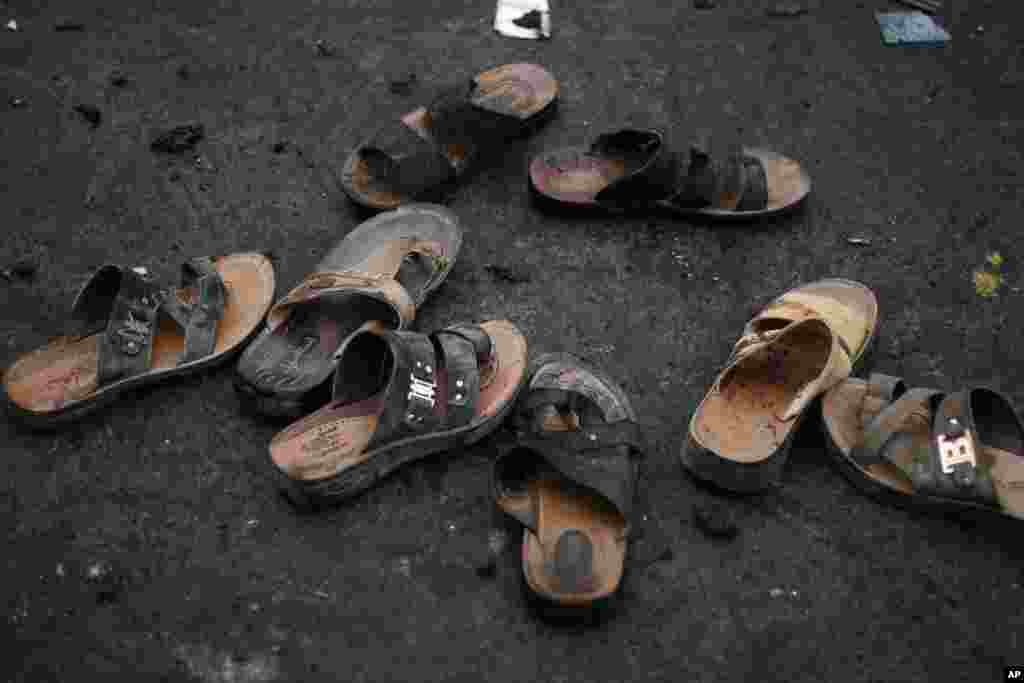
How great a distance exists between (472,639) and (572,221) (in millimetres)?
1741

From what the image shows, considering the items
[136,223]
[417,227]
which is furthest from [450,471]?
[136,223]

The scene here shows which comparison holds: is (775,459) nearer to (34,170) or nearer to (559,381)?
(559,381)

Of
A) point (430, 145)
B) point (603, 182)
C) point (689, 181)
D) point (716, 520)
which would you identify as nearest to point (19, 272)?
point (430, 145)

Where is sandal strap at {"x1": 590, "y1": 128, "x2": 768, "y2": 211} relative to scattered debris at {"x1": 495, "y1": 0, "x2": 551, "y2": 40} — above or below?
below

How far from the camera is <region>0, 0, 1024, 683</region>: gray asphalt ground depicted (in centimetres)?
229

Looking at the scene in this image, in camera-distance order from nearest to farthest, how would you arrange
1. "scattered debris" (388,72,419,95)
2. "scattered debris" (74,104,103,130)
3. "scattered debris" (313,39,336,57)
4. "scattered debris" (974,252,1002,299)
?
"scattered debris" (974,252,1002,299) → "scattered debris" (74,104,103,130) → "scattered debris" (388,72,419,95) → "scattered debris" (313,39,336,57)

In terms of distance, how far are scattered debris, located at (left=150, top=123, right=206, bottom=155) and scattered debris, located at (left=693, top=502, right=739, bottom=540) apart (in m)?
2.62

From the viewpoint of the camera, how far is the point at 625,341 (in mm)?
3025

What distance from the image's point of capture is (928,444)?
99.4 inches

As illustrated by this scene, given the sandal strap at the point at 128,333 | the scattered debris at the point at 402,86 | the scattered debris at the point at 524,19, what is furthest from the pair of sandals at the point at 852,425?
the scattered debris at the point at 524,19

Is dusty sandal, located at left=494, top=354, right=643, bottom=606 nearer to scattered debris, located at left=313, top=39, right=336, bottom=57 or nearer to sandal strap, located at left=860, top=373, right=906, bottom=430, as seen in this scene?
sandal strap, located at left=860, top=373, right=906, bottom=430

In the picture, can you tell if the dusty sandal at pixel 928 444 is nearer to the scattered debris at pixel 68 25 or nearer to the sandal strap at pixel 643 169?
the sandal strap at pixel 643 169

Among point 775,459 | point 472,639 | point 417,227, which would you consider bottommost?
point 472,639

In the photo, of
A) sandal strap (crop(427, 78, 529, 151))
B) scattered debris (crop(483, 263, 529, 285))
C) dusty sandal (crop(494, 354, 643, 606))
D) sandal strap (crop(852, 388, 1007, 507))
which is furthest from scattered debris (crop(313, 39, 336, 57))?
sandal strap (crop(852, 388, 1007, 507))
